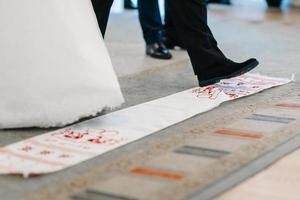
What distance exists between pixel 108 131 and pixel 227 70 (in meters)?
0.63

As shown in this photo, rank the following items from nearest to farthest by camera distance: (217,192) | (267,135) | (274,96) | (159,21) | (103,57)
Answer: (217,192)
(267,135)
(103,57)
(274,96)
(159,21)

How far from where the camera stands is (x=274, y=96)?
7.41 ft

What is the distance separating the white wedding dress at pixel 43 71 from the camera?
70.0 inches

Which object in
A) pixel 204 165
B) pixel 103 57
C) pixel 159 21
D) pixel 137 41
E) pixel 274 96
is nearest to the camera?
pixel 204 165

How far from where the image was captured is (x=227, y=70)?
2268mm

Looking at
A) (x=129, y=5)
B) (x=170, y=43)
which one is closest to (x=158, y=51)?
(x=170, y=43)

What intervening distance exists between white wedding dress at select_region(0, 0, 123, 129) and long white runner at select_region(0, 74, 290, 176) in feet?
0.23

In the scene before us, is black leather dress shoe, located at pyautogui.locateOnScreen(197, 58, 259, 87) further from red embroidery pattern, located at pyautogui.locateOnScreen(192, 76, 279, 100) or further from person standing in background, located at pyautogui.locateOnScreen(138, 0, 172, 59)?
person standing in background, located at pyautogui.locateOnScreen(138, 0, 172, 59)

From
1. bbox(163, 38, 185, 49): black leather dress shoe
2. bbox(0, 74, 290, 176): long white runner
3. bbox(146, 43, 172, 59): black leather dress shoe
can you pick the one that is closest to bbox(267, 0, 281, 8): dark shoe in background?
bbox(163, 38, 185, 49): black leather dress shoe

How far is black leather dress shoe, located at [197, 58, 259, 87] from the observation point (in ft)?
7.43

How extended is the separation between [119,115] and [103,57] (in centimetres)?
18

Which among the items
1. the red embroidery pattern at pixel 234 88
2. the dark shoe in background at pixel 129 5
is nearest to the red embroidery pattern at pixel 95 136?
the red embroidery pattern at pixel 234 88

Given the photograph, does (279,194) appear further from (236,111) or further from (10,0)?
(10,0)

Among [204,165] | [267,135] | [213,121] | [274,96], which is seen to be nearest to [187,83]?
[274,96]
